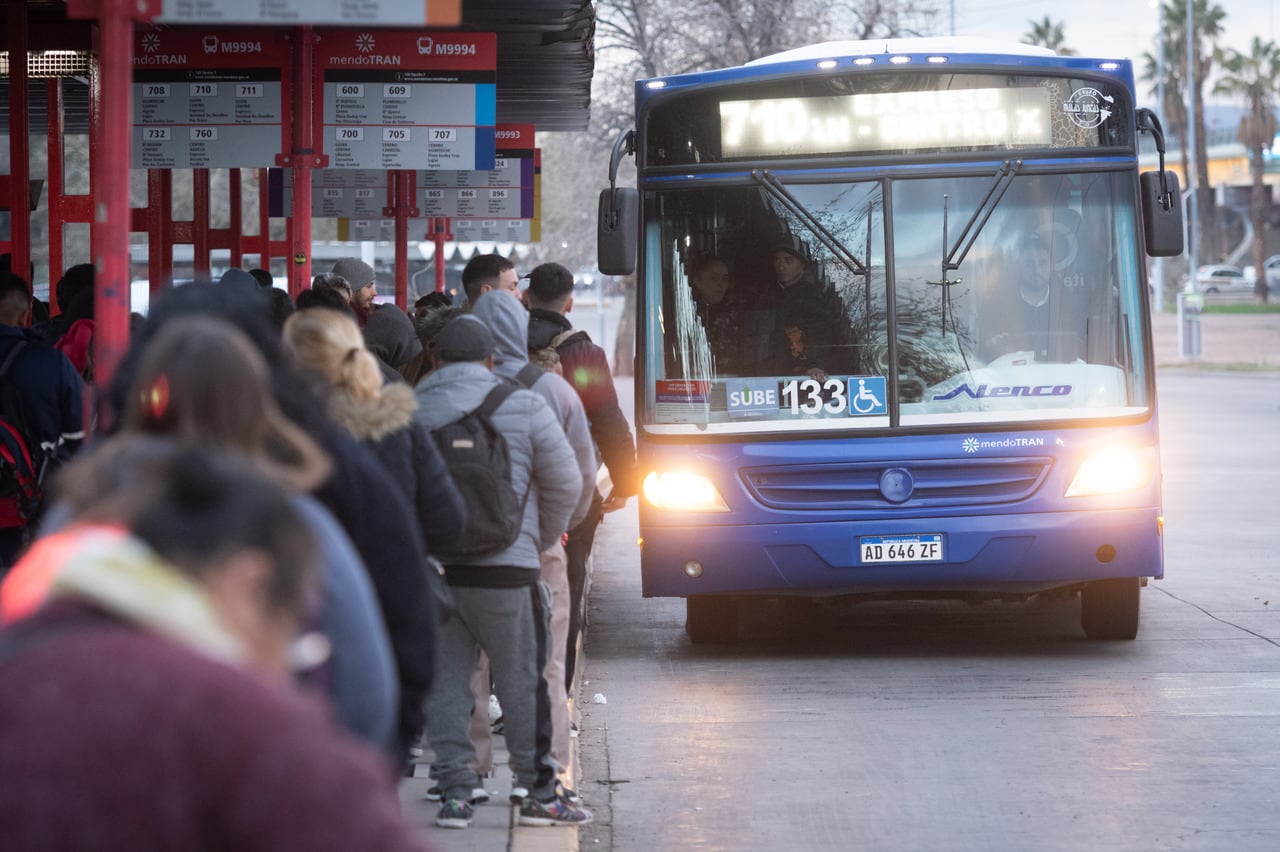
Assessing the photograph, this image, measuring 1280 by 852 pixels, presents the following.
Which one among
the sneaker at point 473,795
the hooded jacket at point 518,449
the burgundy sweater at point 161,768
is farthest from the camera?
the sneaker at point 473,795

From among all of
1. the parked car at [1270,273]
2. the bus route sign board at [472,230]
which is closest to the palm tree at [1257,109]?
the parked car at [1270,273]

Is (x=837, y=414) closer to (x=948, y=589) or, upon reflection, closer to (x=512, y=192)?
(x=948, y=589)

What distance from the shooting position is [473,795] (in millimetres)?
6414

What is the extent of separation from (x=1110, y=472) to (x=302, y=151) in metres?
4.38

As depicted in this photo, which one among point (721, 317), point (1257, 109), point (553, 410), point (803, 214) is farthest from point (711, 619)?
point (1257, 109)

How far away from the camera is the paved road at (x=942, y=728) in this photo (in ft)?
22.3

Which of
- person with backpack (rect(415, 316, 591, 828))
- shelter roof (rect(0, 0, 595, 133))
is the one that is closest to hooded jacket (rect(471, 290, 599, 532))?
person with backpack (rect(415, 316, 591, 828))

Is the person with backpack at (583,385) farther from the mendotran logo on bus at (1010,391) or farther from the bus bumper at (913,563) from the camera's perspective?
the mendotran logo on bus at (1010,391)

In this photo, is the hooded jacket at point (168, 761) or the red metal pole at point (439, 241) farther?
the red metal pole at point (439, 241)

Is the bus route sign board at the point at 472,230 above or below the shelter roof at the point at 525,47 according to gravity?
below

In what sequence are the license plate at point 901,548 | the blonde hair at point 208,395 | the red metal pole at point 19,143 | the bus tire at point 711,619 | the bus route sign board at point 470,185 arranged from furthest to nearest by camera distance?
1. the bus route sign board at point 470,185
2. the red metal pole at point 19,143
3. the bus tire at point 711,619
4. the license plate at point 901,548
5. the blonde hair at point 208,395

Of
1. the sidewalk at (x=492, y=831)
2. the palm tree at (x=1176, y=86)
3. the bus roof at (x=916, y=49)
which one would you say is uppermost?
the palm tree at (x=1176, y=86)

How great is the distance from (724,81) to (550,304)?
209 cm

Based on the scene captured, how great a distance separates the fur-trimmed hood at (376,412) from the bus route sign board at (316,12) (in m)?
0.87
